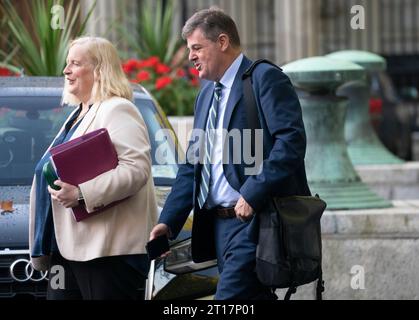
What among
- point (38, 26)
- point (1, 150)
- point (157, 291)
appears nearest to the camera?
point (157, 291)

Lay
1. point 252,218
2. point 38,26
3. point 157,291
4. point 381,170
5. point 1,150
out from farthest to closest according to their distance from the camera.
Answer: point 381,170 → point 38,26 → point 1,150 → point 157,291 → point 252,218

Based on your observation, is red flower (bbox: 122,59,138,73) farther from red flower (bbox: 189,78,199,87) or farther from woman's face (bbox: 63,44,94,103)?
woman's face (bbox: 63,44,94,103)

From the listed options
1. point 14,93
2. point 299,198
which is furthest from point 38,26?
point 299,198

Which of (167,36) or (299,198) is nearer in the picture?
(299,198)

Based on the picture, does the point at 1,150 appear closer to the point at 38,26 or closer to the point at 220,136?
the point at 220,136

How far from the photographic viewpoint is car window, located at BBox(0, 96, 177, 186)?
24.5 ft

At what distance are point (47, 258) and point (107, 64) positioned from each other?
0.90 m

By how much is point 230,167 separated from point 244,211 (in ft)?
0.93

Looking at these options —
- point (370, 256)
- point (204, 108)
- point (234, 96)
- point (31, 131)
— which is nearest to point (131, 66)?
point (370, 256)

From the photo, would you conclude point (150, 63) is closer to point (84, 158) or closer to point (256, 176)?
point (84, 158)

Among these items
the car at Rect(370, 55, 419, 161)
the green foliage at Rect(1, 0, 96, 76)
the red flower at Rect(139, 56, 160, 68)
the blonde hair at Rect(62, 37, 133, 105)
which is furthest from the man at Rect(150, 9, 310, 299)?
the car at Rect(370, 55, 419, 161)

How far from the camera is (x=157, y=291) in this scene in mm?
6418

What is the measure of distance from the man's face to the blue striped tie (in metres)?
0.08

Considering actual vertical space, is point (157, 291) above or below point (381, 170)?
above
